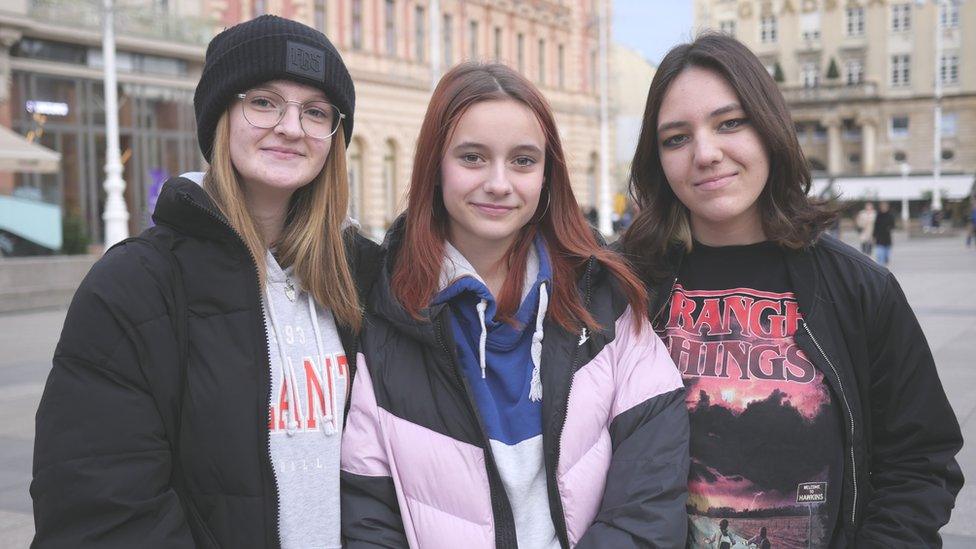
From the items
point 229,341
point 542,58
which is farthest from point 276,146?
point 542,58

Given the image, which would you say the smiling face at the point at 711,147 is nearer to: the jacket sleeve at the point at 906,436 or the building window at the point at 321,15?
the jacket sleeve at the point at 906,436

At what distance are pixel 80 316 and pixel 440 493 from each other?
2.95 feet

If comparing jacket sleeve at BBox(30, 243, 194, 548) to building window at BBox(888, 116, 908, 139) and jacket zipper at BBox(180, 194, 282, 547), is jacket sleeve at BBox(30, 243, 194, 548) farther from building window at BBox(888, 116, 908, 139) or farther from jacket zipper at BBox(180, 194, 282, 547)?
building window at BBox(888, 116, 908, 139)

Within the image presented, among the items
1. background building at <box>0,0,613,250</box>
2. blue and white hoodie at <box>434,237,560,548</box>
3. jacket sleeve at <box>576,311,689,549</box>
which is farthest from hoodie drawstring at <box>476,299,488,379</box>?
background building at <box>0,0,613,250</box>

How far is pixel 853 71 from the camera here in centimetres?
6900

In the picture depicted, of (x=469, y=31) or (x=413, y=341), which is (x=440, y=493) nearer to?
(x=413, y=341)

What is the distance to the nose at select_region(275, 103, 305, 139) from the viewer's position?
237 cm

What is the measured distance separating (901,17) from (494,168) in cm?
7344

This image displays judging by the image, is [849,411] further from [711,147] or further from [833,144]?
[833,144]

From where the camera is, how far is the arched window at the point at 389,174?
121ft

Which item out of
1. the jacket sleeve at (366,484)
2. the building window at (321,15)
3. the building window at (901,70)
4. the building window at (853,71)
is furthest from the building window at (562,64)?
the jacket sleeve at (366,484)

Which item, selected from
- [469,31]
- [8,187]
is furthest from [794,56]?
[8,187]

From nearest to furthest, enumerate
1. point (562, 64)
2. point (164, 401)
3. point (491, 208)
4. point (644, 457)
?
point (164, 401) → point (644, 457) → point (491, 208) → point (562, 64)

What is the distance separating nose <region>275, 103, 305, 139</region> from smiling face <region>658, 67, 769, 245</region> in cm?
97
